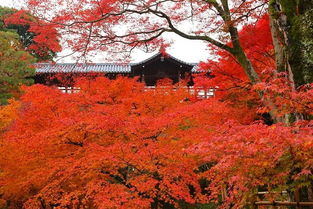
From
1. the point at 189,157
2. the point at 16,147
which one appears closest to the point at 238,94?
the point at 189,157

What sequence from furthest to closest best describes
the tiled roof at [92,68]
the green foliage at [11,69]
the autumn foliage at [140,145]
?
the tiled roof at [92,68], the green foliage at [11,69], the autumn foliage at [140,145]

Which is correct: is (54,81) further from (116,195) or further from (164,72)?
(116,195)

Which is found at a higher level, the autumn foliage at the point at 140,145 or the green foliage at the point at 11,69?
the green foliage at the point at 11,69

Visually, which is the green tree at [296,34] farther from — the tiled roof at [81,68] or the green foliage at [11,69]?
the tiled roof at [81,68]

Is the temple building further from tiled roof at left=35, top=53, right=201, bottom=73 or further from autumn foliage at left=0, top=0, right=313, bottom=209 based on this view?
autumn foliage at left=0, top=0, right=313, bottom=209

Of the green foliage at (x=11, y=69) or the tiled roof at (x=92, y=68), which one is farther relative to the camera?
the tiled roof at (x=92, y=68)

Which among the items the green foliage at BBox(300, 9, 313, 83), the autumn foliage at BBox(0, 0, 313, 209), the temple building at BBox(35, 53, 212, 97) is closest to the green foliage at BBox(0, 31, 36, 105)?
the temple building at BBox(35, 53, 212, 97)

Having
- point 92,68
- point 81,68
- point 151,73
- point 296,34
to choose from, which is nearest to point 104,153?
point 296,34

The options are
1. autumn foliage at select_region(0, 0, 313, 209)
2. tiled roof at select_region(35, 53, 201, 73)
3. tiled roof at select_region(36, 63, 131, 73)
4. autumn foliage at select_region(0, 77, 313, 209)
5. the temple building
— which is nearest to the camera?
autumn foliage at select_region(0, 0, 313, 209)

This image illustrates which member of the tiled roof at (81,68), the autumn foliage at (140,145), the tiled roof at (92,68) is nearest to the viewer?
the autumn foliage at (140,145)

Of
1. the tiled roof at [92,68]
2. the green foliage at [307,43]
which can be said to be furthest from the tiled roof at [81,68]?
the green foliage at [307,43]

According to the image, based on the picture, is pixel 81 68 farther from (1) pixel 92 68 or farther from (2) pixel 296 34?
(2) pixel 296 34

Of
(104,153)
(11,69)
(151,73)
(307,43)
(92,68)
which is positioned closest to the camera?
(307,43)

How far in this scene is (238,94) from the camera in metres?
12.6
